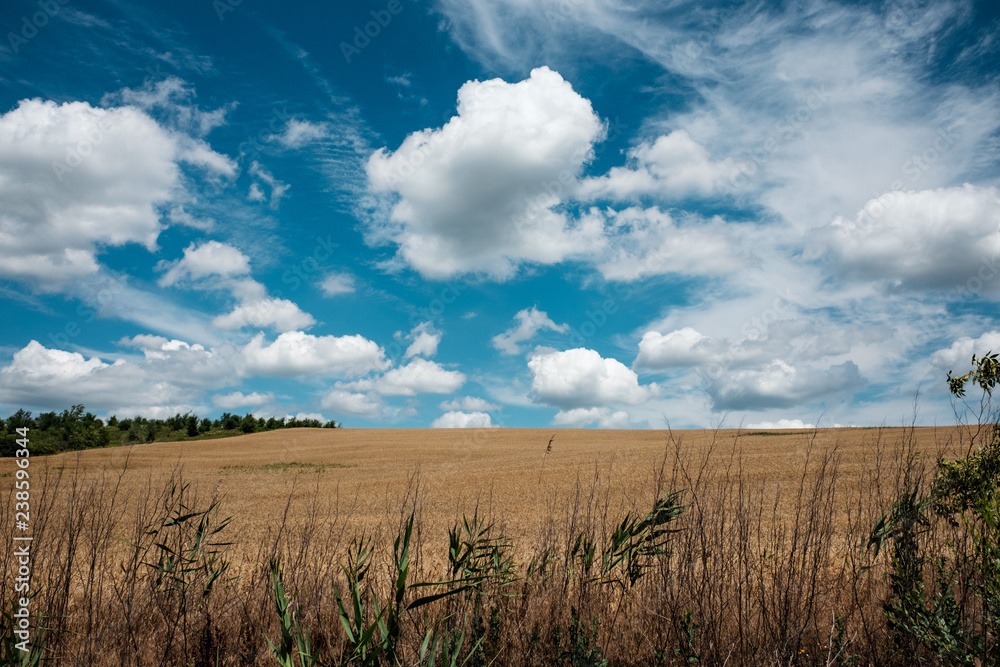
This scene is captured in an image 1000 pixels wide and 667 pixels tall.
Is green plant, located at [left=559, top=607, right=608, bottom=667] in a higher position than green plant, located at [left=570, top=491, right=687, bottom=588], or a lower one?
lower

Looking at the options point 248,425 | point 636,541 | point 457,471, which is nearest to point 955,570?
point 636,541

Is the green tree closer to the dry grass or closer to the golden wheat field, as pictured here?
the golden wheat field

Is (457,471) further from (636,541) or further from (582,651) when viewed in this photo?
(582,651)

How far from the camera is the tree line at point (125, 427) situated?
59031 millimetres

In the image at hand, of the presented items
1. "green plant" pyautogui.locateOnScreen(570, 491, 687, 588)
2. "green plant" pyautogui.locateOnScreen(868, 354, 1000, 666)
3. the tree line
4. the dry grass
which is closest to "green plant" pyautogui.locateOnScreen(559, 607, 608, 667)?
the dry grass

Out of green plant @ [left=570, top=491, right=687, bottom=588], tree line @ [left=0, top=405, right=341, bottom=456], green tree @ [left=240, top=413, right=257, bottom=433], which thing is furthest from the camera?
green tree @ [left=240, top=413, right=257, bottom=433]

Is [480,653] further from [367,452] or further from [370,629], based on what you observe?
[367,452]

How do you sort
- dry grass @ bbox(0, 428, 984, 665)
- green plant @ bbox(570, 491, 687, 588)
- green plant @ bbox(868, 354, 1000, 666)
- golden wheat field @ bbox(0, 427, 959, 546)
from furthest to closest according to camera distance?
1. golden wheat field @ bbox(0, 427, 959, 546)
2. green plant @ bbox(570, 491, 687, 588)
3. dry grass @ bbox(0, 428, 984, 665)
4. green plant @ bbox(868, 354, 1000, 666)

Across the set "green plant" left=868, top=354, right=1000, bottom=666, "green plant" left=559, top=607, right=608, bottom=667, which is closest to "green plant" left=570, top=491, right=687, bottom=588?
"green plant" left=559, top=607, right=608, bottom=667

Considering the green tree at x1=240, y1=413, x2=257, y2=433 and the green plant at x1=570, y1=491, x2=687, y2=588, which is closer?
the green plant at x1=570, y1=491, x2=687, y2=588

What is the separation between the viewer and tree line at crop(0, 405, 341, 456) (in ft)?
194

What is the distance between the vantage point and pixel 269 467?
124 ft

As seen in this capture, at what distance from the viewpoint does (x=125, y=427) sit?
76750 mm

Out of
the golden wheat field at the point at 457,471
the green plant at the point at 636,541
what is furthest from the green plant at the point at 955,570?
the green plant at the point at 636,541
